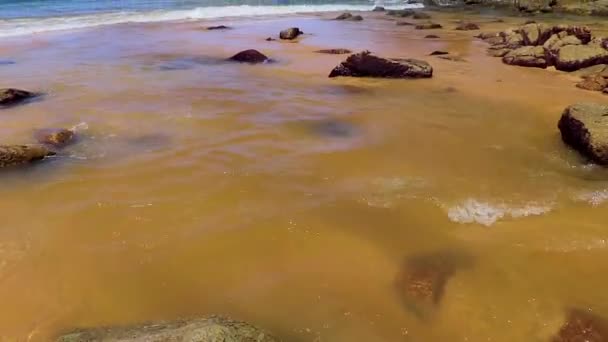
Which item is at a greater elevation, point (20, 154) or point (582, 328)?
point (20, 154)

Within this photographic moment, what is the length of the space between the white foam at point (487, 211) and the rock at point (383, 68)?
4992 mm

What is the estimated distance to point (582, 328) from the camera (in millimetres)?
2707

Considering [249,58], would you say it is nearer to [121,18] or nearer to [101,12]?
[121,18]

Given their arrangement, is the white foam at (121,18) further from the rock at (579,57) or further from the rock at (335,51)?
the rock at (579,57)

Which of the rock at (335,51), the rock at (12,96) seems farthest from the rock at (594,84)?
the rock at (12,96)

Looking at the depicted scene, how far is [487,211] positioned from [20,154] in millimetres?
4552

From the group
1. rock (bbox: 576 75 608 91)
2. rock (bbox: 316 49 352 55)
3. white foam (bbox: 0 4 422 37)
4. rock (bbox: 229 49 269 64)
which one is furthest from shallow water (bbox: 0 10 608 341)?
white foam (bbox: 0 4 422 37)

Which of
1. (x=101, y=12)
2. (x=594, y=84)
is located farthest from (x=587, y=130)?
(x=101, y=12)

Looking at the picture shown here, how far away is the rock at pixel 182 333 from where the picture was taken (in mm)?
2232

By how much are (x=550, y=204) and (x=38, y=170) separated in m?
4.87

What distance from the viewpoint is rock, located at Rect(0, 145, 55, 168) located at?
4.58 m

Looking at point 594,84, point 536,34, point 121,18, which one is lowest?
point 594,84

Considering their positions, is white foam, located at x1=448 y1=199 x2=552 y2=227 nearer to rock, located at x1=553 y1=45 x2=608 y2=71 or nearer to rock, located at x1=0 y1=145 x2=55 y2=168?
rock, located at x1=0 y1=145 x2=55 y2=168

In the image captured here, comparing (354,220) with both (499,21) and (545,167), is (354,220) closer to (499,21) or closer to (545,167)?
(545,167)
